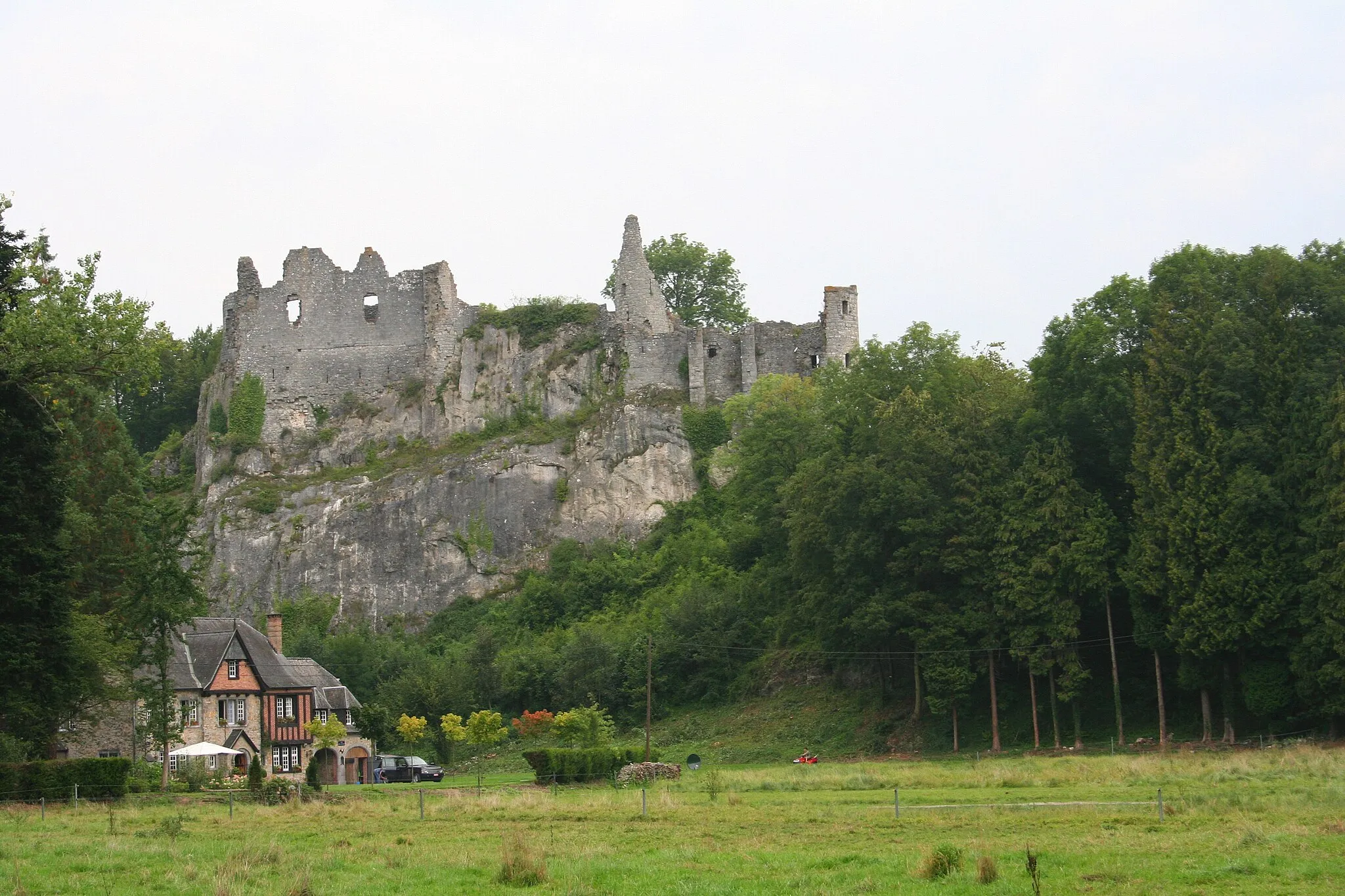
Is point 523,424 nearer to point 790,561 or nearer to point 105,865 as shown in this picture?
point 790,561

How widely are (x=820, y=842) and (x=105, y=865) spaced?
9.41 metres

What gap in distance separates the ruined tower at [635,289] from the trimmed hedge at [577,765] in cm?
3143

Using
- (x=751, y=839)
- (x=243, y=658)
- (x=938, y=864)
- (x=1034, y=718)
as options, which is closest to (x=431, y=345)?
(x=243, y=658)

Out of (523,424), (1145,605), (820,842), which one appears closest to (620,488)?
(523,424)

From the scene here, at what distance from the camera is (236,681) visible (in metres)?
49.3

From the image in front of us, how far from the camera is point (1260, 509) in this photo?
40.7 m

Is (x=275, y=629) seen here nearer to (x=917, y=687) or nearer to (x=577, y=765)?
(x=577, y=765)

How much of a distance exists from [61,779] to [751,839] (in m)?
15.9

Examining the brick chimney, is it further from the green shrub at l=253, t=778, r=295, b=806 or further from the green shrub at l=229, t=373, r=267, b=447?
the green shrub at l=253, t=778, r=295, b=806

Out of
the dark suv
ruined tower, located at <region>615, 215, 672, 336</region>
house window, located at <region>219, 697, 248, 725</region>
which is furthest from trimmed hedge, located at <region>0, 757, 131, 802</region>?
ruined tower, located at <region>615, 215, 672, 336</region>

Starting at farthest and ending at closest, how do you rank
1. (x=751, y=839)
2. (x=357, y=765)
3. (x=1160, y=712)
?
(x=357, y=765)
(x=1160, y=712)
(x=751, y=839)

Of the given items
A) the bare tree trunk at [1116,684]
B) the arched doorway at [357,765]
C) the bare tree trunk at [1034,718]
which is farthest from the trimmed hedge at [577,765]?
the bare tree trunk at [1116,684]

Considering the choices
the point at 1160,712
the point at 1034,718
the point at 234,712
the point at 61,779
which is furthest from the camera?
the point at 234,712

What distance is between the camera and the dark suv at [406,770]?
46.7 meters
